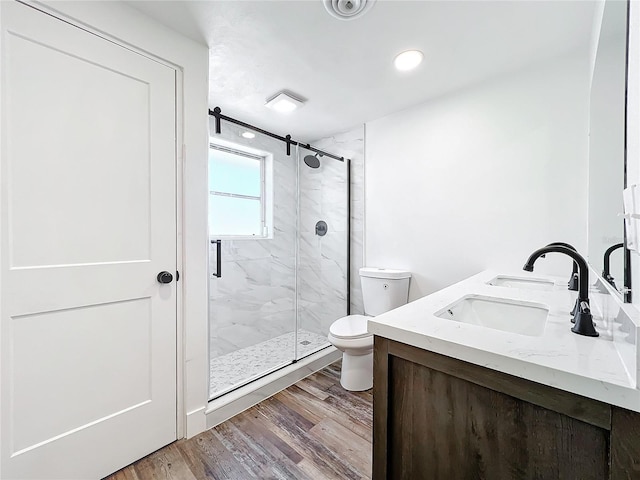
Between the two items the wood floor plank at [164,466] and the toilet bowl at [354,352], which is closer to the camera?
the wood floor plank at [164,466]

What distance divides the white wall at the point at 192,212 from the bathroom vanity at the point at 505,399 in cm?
112

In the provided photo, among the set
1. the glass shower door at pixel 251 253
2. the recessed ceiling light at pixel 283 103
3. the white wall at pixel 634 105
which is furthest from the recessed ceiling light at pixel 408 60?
the glass shower door at pixel 251 253

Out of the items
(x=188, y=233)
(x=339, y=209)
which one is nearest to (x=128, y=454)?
(x=188, y=233)

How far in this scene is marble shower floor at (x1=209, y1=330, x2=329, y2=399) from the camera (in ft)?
6.62

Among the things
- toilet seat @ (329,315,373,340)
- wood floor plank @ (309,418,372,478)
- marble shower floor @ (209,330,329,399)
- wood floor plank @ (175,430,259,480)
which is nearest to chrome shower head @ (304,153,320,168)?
toilet seat @ (329,315,373,340)

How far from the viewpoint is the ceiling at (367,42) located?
133 cm

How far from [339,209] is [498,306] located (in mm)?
1819

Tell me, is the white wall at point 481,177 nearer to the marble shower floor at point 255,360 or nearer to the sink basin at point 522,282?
the sink basin at point 522,282

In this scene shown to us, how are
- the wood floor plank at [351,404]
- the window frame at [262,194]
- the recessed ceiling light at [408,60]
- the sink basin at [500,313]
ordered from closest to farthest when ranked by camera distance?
1. the sink basin at [500,313]
2. the recessed ceiling light at [408,60]
3. the wood floor plank at [351,404]
4. the window frame at [262,194]

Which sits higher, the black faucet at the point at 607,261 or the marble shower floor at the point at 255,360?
the black faucet at the point at 607,261

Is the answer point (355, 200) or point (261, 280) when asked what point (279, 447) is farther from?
point (355, 200)

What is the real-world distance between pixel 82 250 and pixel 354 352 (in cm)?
168

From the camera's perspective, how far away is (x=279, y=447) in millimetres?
→ 1479

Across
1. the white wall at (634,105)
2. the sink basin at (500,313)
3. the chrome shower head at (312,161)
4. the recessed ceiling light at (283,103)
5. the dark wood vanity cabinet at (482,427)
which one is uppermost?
the recessed ceiling light at (283,103)
